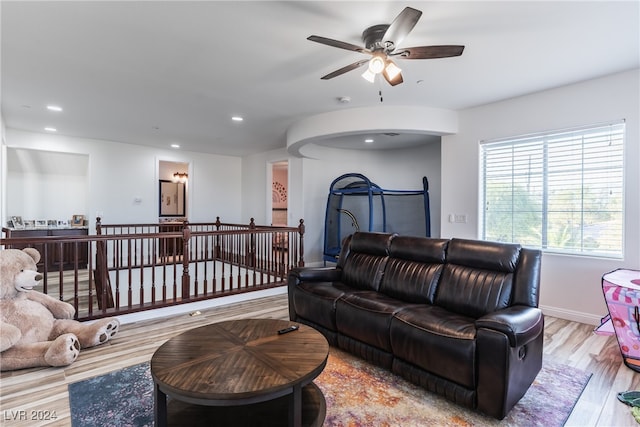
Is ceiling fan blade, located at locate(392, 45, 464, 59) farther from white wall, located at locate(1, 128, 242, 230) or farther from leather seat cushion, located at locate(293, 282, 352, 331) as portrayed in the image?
white wall, located at locate(1, 128, 242, 230)

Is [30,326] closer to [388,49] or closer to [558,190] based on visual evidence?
[388,49]

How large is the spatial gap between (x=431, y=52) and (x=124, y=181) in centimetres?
649

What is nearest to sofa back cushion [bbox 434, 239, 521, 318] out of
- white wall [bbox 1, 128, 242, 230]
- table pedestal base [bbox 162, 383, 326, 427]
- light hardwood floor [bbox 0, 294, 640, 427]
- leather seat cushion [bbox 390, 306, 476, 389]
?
leather seat cushion [bbox 390, 306, 476, 389]

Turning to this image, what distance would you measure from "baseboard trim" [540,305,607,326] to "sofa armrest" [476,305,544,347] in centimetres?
208

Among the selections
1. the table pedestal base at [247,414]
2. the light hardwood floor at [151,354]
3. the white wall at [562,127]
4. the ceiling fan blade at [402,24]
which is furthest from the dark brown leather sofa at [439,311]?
the white wall at [562,127]

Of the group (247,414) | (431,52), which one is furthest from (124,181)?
(431,52)

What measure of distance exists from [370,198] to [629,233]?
3.52 metres

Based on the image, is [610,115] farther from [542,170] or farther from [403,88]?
[403,88]

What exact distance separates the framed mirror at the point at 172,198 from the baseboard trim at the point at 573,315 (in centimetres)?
806

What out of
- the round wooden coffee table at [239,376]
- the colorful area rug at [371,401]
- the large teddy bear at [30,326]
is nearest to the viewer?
the round wooden coffee table at [239,376]

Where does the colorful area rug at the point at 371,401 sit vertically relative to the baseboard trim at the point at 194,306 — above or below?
below

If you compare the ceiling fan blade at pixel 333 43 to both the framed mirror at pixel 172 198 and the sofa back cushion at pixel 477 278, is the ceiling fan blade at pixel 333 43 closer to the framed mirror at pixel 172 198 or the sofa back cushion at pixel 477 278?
the sofa back cushion at pixel 477 278

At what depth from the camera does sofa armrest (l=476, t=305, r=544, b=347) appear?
5.88 feet

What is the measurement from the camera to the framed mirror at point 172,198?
8.40 metres
